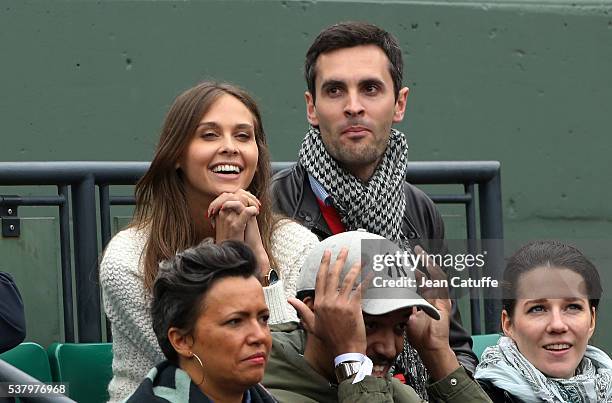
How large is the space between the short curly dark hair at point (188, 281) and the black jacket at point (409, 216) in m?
1.21

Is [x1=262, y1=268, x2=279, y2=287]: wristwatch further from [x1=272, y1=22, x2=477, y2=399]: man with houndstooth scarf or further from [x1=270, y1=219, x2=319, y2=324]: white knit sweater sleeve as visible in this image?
Answer: [x1=272, y1=22, x2=477, y2=399]: man with houndstooth scarf

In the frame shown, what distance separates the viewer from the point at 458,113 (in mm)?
8000

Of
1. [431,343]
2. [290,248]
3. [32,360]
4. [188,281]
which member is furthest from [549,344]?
[32,360]

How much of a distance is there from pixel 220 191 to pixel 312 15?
11.5 feet

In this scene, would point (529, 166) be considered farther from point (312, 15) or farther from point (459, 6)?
point (312, 15)

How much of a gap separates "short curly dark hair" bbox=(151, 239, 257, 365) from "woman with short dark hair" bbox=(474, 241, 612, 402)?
4.09ft

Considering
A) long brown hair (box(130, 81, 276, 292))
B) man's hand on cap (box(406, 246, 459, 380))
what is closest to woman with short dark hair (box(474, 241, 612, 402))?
man's hand on cap (box(406, 246, 459, 380))

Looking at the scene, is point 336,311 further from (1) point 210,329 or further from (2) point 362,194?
(2) point 362,194

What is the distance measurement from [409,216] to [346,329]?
1.34 meters

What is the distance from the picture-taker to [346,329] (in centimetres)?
367

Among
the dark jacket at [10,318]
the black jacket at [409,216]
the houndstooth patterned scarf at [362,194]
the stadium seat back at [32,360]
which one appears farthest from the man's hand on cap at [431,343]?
the stadium seat back at [32,360]

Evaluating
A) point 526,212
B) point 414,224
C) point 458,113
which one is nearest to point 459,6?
point 458,113

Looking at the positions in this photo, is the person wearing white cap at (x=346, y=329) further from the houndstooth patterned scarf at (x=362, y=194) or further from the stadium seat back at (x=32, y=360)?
the stadium seat back at (x=32, y=360)

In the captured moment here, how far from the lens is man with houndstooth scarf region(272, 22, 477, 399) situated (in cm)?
474
